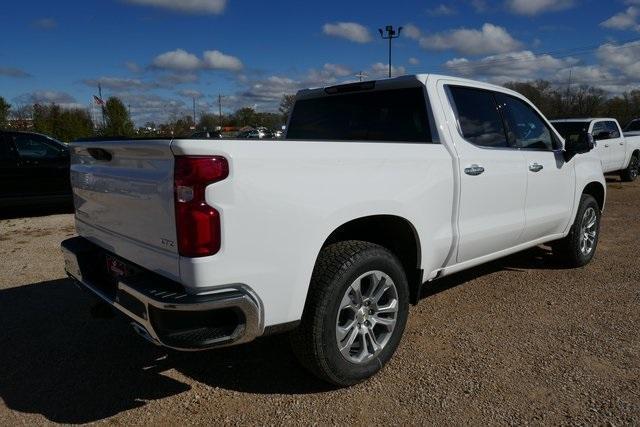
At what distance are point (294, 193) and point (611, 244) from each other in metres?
5.62

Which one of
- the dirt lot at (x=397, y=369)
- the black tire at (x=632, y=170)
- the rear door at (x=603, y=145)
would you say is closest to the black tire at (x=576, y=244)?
the dirt lot at (x=397, y=369)

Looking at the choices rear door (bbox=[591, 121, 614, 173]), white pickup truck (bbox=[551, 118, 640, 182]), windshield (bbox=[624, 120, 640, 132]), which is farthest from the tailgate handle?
windshield (bbox=[624, 120, 640, 132])

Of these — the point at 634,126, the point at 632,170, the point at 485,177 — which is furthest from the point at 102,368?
the point at 634,126

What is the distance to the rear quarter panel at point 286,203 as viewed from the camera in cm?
232

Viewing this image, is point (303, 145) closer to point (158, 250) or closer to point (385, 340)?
point (158, 250)

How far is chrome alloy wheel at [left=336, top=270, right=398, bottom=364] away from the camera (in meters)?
2.92

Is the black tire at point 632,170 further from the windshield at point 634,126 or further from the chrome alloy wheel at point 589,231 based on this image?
the chrome alloy wheel at point 589,231

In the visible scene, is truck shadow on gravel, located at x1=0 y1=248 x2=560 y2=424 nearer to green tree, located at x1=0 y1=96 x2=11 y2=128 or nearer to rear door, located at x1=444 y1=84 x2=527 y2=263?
rear door, located at x1=444 y1=84 x2=527 y2=263

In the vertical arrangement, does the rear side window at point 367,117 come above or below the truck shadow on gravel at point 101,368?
above

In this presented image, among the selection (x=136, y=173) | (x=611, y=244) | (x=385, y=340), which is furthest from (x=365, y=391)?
(x=611, y=244)

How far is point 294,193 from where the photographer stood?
8.30 feet

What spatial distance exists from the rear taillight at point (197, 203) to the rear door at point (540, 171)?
9.43 feet

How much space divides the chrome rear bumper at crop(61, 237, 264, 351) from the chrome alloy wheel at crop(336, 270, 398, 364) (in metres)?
0.62

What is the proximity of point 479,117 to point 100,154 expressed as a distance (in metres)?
2.75
